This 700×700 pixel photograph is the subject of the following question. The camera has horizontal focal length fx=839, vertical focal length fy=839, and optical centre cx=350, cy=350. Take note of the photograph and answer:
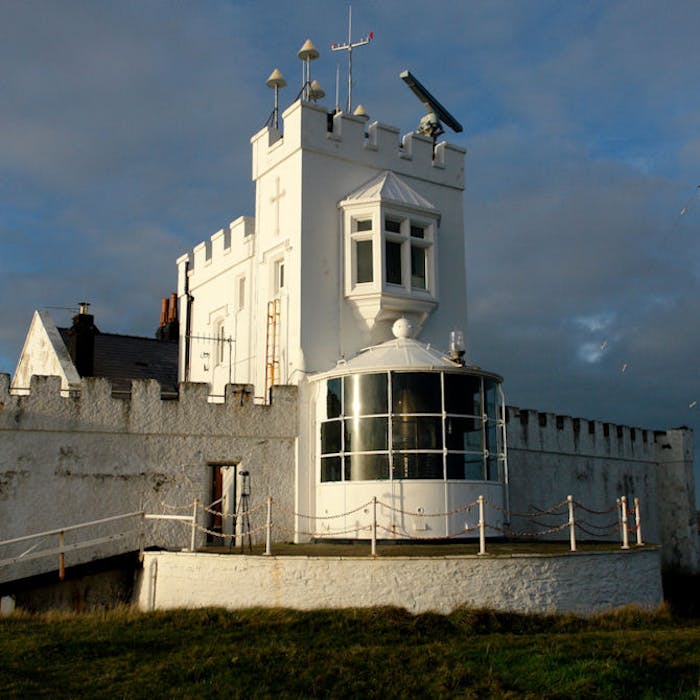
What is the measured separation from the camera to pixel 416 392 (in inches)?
704

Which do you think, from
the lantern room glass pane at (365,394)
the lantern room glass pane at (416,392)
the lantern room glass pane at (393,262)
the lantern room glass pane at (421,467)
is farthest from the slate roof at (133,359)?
the lantern room glass pane at (421,467)

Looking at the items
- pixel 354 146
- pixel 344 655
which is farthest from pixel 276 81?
pixel 344 655

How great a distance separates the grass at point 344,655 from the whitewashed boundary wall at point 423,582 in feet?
1.34

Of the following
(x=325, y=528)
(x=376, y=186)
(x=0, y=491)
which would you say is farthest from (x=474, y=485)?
(x=0, y=491)

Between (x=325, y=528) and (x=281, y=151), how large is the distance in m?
9.82

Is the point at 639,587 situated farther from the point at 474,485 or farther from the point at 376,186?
the point at 376,186

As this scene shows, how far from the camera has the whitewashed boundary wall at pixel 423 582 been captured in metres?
13.7

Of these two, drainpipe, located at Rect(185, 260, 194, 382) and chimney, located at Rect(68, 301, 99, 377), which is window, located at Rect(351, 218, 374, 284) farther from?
chimney, located at Rect(68, 301, 99, 377)

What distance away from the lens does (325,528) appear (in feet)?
61.5

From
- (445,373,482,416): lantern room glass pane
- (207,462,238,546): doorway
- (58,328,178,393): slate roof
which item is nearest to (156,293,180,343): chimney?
(58,328,178,393): slate roof

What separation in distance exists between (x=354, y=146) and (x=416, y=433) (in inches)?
332

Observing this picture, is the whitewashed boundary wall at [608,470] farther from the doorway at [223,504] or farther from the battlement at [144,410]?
the doorway at [223,504]

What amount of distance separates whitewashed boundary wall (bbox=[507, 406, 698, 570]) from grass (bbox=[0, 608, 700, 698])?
10958 millimetres

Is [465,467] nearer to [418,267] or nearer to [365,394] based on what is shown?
[365,394]
